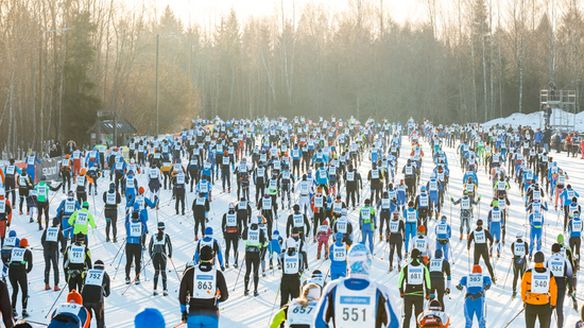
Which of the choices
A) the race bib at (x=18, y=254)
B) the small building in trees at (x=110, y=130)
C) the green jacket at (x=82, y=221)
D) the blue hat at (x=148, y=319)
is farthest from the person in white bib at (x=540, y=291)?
the small building in trees at (x=110, y=130)

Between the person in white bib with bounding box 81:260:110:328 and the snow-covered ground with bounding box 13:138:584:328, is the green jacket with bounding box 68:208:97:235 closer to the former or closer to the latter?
the snow-covered ground with bounding box 13:138:584:328

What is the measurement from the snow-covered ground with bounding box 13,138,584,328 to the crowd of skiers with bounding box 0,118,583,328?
223 millimetres

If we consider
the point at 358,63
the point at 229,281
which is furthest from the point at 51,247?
the point at 358,63

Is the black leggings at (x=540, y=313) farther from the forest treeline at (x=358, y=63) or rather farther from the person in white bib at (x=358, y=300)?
the forest treeline at (x=358, y=63)

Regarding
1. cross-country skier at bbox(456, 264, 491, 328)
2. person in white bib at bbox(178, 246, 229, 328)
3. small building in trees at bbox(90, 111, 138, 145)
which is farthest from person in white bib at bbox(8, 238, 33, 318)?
small building in trees at bbox(90, 111, 138, 145)

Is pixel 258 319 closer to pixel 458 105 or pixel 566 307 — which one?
pixel 566 307

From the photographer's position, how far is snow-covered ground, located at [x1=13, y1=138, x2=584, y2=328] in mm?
15632

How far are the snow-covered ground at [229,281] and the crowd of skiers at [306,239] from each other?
22 centimetres

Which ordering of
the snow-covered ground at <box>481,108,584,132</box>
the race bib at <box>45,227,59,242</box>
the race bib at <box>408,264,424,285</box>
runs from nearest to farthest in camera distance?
the race bib at <box>408,264,424,285</box>
the race bib at <box>45,227,59,242</box>
the snow-covered ground at <box>481,108,584,132</box>

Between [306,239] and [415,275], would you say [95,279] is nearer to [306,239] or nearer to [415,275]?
[415,275]

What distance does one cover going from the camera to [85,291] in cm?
1286

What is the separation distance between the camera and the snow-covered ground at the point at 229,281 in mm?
15632

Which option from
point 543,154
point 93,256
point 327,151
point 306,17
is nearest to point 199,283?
point 93,256

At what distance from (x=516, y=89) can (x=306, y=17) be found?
30.2 m
